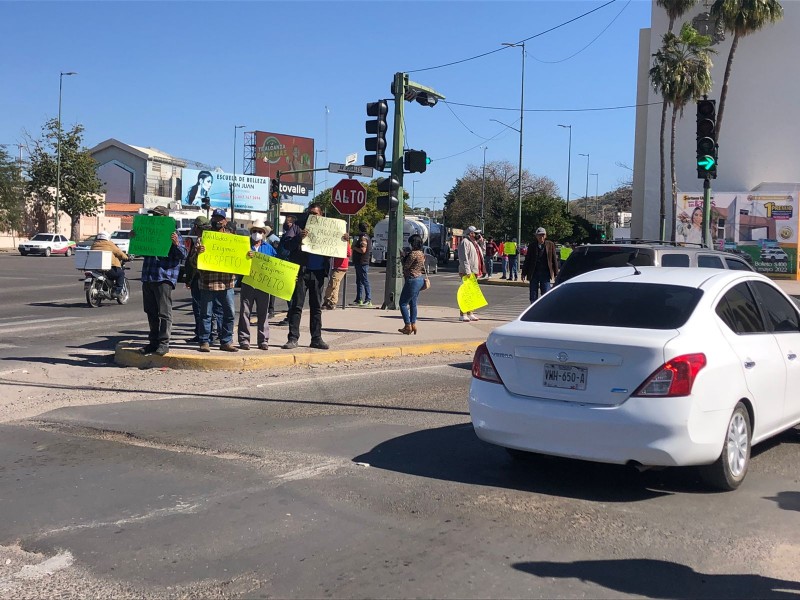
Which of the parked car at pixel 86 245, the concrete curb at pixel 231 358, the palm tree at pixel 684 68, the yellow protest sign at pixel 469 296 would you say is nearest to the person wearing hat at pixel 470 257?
the yellow protest sign at pixel 469 296

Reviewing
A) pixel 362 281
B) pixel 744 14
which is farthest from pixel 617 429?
pixel 744 14

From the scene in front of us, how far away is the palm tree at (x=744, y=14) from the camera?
46.0 m

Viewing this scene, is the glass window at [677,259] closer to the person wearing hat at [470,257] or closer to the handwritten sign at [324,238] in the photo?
the handwritten sign at [324,238]

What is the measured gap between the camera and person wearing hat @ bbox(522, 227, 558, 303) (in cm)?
1744

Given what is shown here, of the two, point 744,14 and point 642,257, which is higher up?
point 744,14

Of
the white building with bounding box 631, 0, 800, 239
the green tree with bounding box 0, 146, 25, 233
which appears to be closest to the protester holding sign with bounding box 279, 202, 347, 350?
the white building with bounding box 631, 0, 800, 239

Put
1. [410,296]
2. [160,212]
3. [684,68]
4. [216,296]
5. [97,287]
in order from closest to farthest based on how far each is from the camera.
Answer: [160,212] < [216,296] < [410,296] < [97,287] < [684,68]

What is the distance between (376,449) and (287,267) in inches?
204

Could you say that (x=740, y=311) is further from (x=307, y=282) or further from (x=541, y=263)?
(x=541, y=263)

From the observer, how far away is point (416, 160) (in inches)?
718

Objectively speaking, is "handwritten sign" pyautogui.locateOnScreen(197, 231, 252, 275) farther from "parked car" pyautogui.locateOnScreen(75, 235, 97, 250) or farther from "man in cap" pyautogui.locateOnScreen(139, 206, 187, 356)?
"parked car" pyautogui.locateOnScreen(75, 235, 97, 250)

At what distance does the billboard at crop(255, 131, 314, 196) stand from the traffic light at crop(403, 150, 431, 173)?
281 feet

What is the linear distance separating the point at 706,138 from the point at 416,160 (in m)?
5.88

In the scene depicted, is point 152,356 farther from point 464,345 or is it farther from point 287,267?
point 464,345
